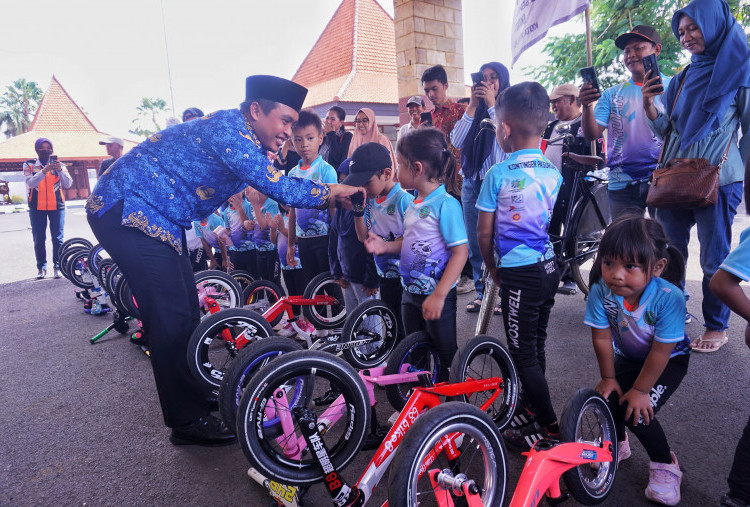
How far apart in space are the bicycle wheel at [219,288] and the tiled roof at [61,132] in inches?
1499

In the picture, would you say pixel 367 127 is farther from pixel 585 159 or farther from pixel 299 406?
pixel 299 406

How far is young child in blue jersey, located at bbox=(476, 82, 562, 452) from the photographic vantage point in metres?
2.24

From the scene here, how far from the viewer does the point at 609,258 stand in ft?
6.60

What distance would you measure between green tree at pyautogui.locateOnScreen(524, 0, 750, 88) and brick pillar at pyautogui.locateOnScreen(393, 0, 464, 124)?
631 cm

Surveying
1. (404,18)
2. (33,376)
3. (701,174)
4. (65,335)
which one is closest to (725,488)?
(701,174)

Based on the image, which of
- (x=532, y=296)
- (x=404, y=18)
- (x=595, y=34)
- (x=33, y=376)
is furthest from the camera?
(x=595, y=34)

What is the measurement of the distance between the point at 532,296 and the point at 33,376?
437 cm

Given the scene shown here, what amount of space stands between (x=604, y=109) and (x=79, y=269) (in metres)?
7.38

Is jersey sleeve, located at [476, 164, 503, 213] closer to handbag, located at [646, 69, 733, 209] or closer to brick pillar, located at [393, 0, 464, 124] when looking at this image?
handbag, located at [646, 69, 733, 209]

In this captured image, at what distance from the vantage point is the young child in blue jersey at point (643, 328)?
1.96 meters

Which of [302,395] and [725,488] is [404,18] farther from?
[725,488]

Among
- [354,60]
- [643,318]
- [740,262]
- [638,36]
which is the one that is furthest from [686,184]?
[354,60]

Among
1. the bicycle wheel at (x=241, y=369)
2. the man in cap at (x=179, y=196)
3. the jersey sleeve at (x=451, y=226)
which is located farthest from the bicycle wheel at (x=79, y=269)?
the jersey sleeve at (x=451, y=226)

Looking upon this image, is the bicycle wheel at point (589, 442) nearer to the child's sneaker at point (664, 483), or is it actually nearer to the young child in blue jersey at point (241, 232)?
the child's sneaker at point (664, 483)
